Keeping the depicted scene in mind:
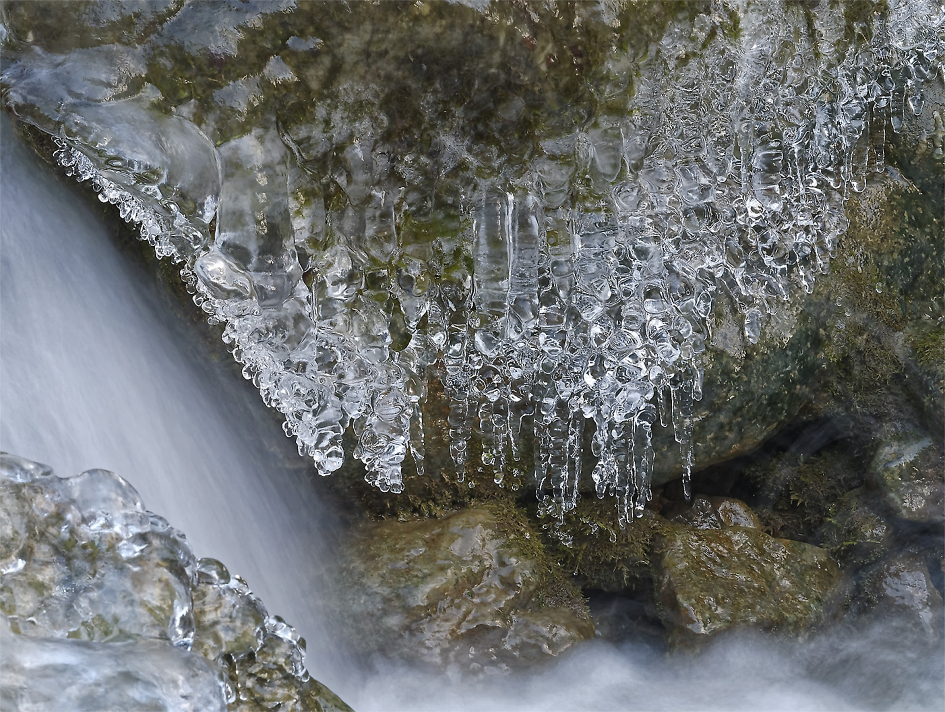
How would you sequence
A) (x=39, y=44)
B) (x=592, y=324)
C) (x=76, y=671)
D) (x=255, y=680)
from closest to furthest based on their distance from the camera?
1. (x=76, y=671)
2. (x=255, y=680)
3. (x=39, y=44)
4. (x=592, y=324)

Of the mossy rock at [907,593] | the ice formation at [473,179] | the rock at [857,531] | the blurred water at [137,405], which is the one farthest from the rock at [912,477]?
the blurred water at [137,405]

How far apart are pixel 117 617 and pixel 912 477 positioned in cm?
339

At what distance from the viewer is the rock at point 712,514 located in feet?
12.5

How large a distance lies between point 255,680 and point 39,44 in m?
1.66

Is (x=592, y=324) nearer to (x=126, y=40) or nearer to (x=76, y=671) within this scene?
(x=126, y=40)

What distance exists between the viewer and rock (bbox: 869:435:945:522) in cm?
362

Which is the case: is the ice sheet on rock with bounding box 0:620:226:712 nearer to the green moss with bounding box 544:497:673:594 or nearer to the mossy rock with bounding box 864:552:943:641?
the green moss with bounding box 544:497:673:594

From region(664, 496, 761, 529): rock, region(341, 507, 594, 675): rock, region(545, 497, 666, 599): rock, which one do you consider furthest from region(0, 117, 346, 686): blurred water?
region(664, 496, 761, 529): rock

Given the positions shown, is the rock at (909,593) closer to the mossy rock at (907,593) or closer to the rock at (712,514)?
the mossy rock at (907,593)

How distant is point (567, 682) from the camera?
3172 mm

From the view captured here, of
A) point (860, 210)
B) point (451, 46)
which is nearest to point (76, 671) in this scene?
point (451, 46)

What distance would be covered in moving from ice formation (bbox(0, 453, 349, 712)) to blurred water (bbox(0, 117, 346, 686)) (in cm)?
48

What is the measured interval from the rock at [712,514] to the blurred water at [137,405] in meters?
1.66

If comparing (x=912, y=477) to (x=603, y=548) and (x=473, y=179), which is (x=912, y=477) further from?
(x=473, y=179)
